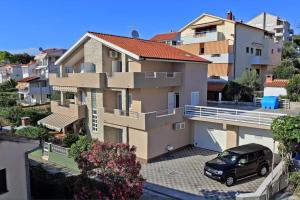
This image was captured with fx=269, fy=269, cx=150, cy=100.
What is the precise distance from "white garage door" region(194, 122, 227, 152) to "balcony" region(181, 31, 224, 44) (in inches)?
930

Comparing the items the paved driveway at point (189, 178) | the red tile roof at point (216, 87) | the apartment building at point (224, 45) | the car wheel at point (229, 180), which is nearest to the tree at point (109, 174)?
the paved driveway at point (189, 178)

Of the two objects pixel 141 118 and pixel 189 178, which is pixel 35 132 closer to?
pixel 141 118

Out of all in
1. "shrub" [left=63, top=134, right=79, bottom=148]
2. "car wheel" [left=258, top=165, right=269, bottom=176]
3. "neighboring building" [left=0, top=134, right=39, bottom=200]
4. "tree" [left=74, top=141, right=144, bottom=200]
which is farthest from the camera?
"shrub" [left=63, top=134, right=79, bottom=148]

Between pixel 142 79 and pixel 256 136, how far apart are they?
1288 centimetres

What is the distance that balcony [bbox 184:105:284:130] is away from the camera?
2565 cm

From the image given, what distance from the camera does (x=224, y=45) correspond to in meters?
47.8

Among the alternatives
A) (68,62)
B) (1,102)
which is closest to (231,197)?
(68,62)

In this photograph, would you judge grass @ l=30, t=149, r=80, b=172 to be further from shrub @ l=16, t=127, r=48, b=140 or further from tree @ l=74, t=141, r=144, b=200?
tree @ l=74, t=141, r=144, b=200

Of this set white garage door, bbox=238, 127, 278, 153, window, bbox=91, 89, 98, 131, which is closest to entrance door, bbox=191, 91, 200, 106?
white garage door, bbox=238, 127, 278, 153

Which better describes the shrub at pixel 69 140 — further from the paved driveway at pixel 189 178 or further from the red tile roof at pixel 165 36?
the red tile roof at pixel 165 36

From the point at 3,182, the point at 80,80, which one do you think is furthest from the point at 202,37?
the point at 3,182

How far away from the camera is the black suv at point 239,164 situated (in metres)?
21.1

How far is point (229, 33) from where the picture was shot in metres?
48.4

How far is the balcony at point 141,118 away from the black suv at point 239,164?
22.6 ft
